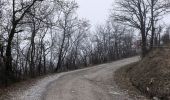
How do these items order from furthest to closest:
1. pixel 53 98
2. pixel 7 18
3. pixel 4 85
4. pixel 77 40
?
pixel 77 40 → pixel 7 18 → pixel 4 85 → pixel 53 98

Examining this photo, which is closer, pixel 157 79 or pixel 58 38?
pixel 157 79

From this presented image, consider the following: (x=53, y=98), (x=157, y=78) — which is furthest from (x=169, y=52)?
(x=53, y=98)

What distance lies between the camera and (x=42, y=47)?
2190 inches

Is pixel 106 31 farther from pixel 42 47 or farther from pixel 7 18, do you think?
pixel 7 18

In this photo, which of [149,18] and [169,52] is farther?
[149,18]

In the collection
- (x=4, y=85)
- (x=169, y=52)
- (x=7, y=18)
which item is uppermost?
(x=7, y=18)

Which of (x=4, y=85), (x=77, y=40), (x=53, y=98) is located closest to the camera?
(x=53, y=98)

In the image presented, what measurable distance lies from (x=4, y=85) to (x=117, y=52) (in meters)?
57.2

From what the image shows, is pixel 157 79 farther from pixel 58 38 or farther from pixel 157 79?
pixel 58 38

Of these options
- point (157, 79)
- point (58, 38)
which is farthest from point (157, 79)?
point (58, 38)

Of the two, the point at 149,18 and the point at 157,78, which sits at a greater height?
the point at 149,18

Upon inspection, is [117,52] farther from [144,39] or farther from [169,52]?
[169,52]

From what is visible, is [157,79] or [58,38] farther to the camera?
[58,38]

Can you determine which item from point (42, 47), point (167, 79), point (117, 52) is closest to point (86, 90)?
point (167, 79)
